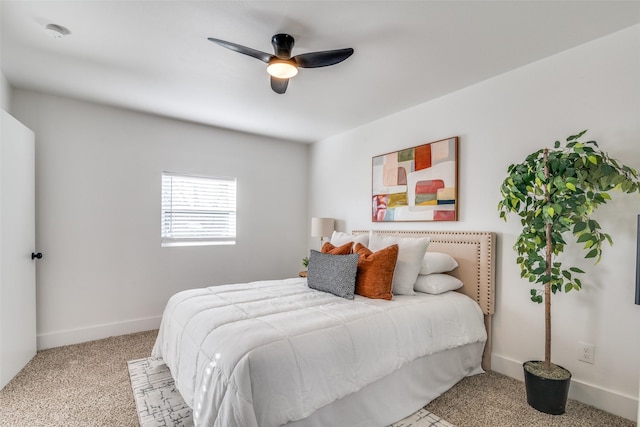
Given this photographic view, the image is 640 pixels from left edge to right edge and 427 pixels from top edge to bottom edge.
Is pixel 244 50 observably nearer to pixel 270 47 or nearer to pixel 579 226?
pixel 270 47

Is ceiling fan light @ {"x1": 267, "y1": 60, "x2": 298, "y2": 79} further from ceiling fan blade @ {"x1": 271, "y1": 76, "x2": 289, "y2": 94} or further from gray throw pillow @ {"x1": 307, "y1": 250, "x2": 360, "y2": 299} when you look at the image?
gray throw pillow @ {"x1": 307, "y1": 250, "x2": 360, "y2": 299}

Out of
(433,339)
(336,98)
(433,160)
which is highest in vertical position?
(336,98)

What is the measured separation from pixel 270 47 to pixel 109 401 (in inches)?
107

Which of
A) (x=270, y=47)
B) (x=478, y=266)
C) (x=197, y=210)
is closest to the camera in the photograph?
(x=270, y=47)

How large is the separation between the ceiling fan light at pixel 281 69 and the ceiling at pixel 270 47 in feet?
0.70

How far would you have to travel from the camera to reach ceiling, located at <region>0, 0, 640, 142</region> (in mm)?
1884

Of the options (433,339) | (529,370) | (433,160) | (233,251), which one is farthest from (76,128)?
(529,370)

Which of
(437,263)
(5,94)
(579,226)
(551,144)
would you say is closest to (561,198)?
(579,226)

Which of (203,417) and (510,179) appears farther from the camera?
(510,179)

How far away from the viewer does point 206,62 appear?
2.49 m

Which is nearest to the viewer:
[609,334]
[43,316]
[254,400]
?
[254,400]

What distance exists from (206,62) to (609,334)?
11.3 feet

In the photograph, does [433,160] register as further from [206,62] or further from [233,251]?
[233,251]

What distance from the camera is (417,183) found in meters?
3.29
